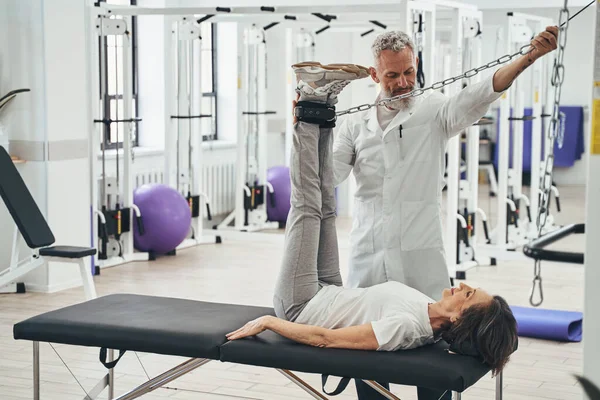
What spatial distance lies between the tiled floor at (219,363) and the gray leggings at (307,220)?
792mm

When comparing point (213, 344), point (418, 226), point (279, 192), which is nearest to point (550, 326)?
point (418, 226)

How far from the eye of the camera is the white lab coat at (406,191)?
8.46ft

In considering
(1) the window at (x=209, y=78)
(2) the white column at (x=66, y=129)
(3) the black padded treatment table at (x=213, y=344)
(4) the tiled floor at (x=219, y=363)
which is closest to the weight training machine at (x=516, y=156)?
(4) the tiled floor at (x=219, y=363)

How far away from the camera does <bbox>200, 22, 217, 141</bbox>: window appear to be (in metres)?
8.52

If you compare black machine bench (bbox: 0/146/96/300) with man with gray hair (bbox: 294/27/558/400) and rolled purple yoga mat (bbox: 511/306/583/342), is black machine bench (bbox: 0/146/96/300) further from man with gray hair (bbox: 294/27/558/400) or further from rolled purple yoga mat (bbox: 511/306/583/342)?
rolled purple yoga mat (bbox: 511/306/583/342)

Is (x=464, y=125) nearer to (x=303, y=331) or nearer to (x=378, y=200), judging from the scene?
(x=378, y=200)

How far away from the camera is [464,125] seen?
2.53 m

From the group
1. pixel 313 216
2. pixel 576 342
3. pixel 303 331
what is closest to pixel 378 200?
pixel 313 216

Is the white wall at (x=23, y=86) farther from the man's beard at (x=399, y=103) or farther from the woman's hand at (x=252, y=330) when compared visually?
the man's beard at (x=399, y=103)

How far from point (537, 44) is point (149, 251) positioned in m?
4.66

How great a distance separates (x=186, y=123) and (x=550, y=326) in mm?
3477

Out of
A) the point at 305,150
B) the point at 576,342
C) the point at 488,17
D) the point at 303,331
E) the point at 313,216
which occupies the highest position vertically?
the point at 488,17

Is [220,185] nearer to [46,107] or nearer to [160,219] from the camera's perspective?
[160,219]

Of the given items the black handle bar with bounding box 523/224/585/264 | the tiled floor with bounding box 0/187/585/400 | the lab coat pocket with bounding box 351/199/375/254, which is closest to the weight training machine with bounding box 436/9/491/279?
the tiled floor with bounding box 0/187/585/400
